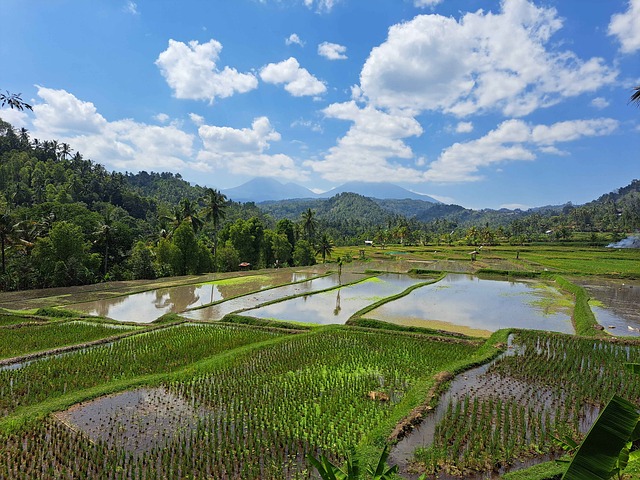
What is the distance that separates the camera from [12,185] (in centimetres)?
5709

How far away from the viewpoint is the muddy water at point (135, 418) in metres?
8.77

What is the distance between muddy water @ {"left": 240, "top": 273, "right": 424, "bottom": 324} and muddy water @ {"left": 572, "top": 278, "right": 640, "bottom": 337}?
12.6m

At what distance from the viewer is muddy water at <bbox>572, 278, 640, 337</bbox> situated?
63.4 feet

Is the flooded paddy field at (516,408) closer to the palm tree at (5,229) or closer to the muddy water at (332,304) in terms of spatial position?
the muddy water at (332,304)

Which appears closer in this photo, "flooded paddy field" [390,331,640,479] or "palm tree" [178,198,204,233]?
"flooded paddy field" [390,331,640,479]

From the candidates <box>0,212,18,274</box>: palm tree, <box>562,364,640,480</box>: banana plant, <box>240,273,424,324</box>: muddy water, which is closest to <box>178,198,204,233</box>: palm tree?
<box>0,212,18,274</box>: palm tree

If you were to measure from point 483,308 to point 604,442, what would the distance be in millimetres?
23310

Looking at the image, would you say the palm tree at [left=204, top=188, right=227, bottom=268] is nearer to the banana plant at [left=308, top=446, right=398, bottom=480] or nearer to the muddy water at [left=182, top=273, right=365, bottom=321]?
the muddy water at [left=182, top=273, right=365, bottom=321]

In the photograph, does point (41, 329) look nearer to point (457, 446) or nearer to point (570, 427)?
point (457, 446)

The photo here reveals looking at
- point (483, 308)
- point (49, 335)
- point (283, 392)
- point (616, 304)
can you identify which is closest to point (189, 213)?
point (49, 335)

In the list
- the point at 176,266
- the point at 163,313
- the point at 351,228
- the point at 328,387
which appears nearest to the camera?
the point at 328,387

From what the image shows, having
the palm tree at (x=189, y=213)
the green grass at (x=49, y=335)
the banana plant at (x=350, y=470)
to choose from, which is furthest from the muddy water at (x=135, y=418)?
the palm tree at (x=189, y=213)

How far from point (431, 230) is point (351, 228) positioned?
30741 millimetres

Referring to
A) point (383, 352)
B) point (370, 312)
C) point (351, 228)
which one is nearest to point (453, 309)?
point (370, 312)
